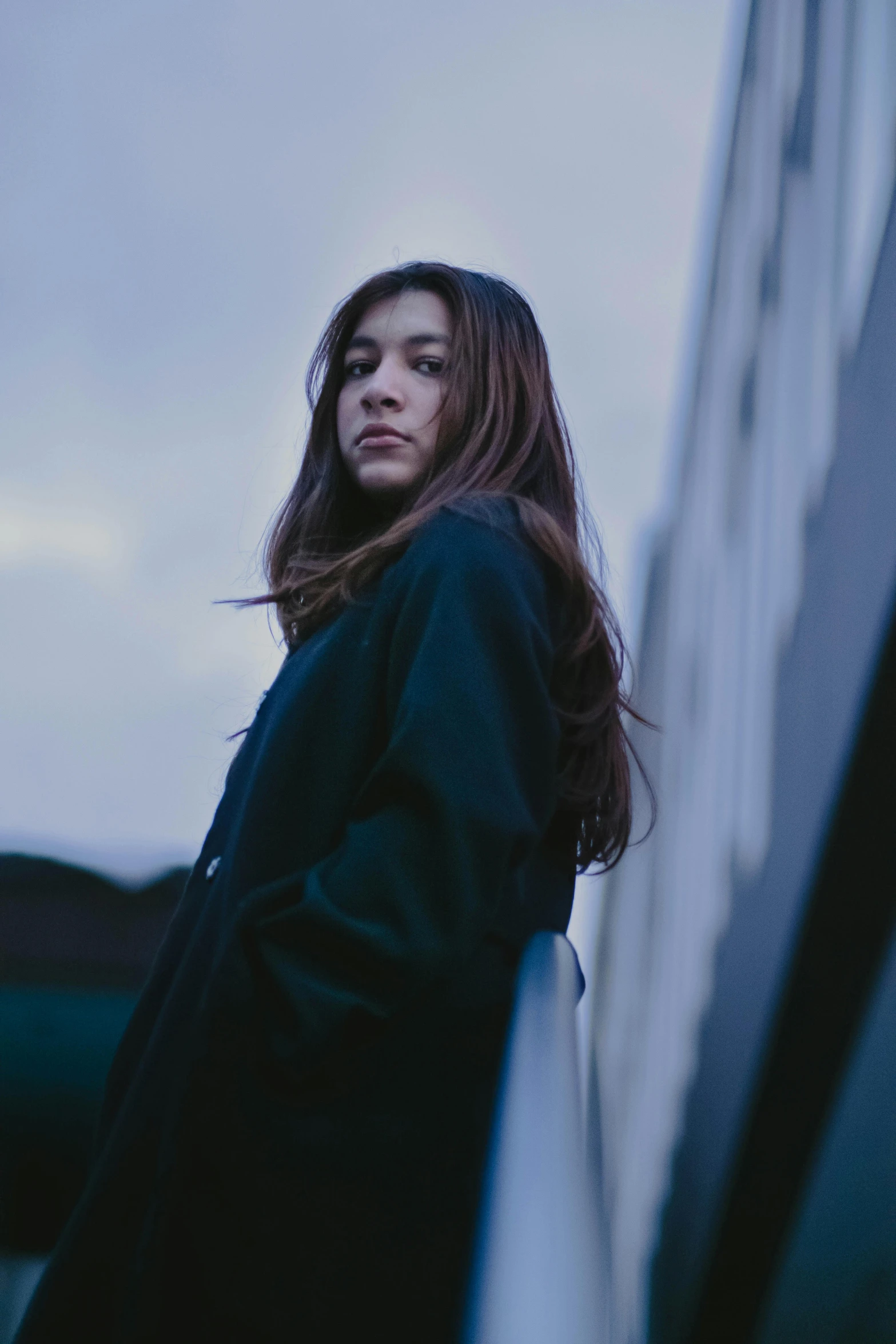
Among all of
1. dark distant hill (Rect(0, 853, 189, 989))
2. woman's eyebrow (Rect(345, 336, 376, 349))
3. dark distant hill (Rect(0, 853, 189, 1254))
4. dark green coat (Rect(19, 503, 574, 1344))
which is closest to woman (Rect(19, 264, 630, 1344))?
dark green coat (Rect(19, 503, 574, 1344))

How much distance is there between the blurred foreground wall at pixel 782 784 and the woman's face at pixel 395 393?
44cm

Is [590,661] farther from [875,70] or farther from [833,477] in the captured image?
[875,70]

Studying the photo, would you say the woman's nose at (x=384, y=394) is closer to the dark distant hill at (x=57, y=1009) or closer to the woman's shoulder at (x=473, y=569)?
the woman's shoulder at (x=473, y=569)

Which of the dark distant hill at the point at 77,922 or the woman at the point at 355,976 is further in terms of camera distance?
the dark distant hill at the point at 77,922


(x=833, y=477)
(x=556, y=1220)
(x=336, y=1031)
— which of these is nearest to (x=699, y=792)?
(x=833, y=477)

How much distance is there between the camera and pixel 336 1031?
665mm

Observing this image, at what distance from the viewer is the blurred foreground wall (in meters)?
1.10

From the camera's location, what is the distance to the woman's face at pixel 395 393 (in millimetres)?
1060

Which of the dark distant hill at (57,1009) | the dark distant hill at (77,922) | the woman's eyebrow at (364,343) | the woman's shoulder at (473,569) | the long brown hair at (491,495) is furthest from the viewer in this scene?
the dark distant hill at (77,922)

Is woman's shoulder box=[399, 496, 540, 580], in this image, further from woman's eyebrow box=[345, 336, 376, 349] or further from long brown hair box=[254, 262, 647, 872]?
woman's eyebrow box=[345, 336, 376, 349]

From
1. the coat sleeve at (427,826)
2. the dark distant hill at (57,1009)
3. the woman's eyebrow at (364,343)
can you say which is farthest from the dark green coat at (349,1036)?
the dark distant hill at (57,1009)

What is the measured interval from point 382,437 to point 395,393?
46mm

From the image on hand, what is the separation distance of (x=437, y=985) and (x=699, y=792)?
31.9 inches

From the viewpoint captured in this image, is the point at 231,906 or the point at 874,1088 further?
the point at 874,1088
